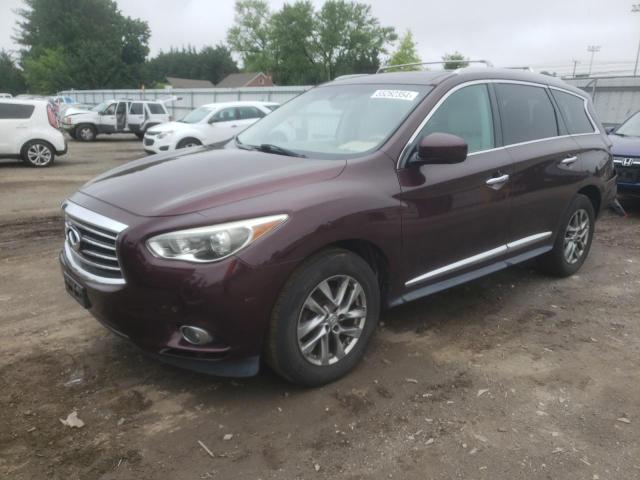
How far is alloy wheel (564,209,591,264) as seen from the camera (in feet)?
16.1

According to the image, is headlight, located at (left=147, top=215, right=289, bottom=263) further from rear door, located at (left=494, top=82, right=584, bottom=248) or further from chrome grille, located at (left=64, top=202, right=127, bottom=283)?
rear door, located at (left=494, top=82, right=584, bottom=248)

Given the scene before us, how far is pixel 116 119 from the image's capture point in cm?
2247

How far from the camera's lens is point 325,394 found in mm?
3074

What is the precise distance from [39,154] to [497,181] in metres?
12.4

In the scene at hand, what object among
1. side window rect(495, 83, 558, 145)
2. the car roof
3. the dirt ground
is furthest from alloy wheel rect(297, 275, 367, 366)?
side window rect(495, 83, 558, 145)

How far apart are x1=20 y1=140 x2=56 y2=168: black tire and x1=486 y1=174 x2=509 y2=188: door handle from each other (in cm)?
1239

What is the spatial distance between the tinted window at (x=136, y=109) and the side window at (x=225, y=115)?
30.7ft

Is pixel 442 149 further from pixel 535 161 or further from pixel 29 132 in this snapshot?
pixel 29 132

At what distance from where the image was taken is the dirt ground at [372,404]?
2514 mm

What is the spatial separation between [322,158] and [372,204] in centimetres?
47

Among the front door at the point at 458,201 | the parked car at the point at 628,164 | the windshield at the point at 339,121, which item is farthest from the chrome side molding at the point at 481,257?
the parked car at the point at 628,164

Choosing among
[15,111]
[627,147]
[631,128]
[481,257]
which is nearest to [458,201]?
[481,257]

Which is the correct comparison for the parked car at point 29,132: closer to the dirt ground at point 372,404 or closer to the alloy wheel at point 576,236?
the dirt ground at point 372,404

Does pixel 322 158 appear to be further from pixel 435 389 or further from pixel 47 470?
pixel 47 470
